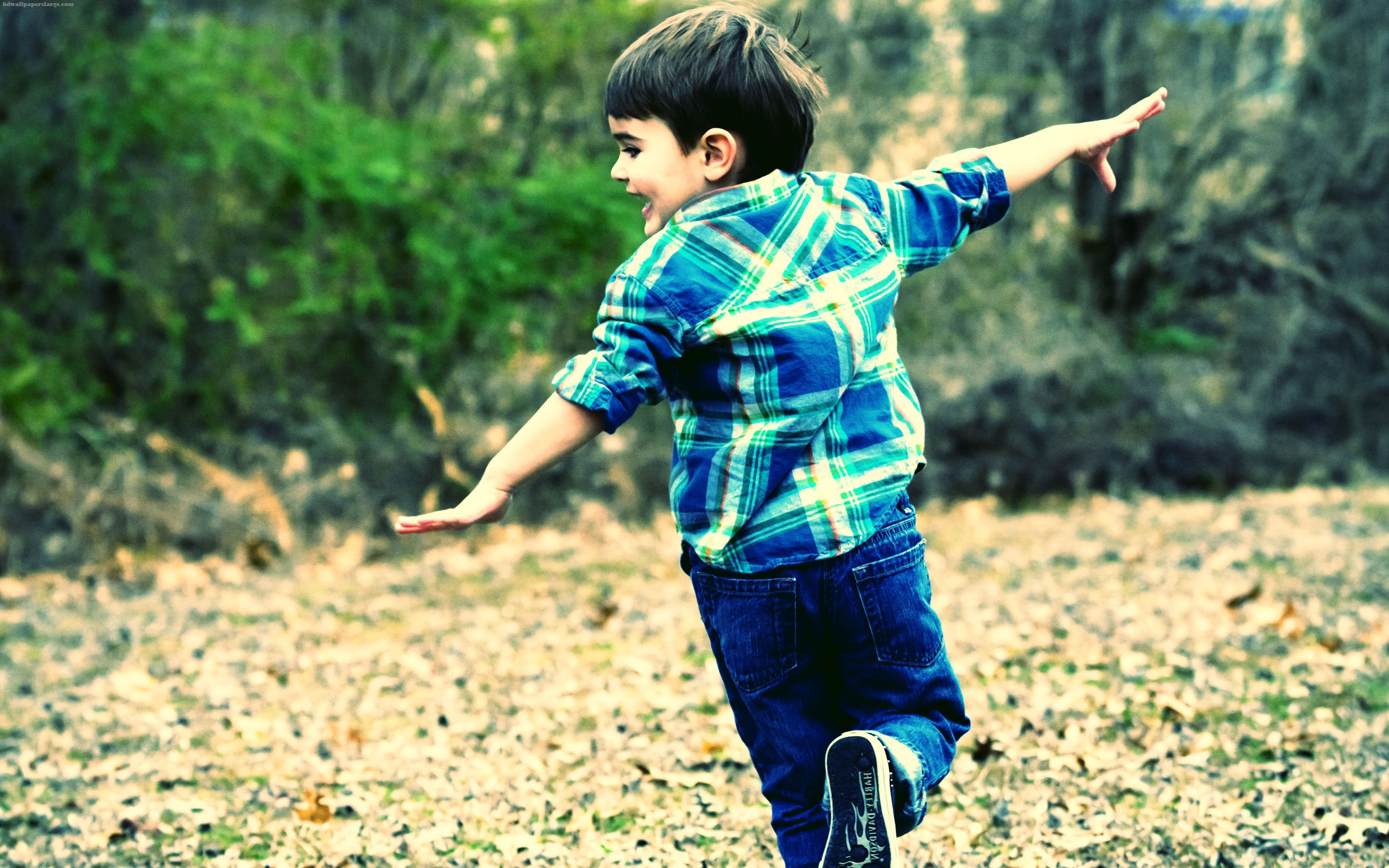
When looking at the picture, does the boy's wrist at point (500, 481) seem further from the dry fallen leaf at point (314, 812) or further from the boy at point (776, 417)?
the dry fallen leaf at point (314, 812)

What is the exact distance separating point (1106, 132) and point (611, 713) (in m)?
2.31

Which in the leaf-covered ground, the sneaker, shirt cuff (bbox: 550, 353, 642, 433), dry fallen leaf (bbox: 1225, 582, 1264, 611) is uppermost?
shirt cuff (bbox: 550, 353, 642, 433)

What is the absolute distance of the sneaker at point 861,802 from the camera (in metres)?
2.11

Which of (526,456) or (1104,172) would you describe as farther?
(1104,172)

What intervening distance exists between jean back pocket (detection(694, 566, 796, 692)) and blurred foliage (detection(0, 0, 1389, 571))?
4.71 m

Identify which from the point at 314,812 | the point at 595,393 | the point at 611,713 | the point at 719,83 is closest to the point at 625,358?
the point at 595,393

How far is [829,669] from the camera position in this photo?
2.34 metres

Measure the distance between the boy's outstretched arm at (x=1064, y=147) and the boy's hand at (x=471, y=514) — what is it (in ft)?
3.71

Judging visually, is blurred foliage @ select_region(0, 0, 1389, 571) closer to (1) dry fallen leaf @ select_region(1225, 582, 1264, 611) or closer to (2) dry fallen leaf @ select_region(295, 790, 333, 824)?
(1) dry fallen leaf @ select_region(1225, 582, 1264, 611)

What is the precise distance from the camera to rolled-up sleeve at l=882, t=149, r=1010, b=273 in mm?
2359

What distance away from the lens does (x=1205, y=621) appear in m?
4.73

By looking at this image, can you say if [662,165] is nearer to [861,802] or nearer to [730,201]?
[730,201]

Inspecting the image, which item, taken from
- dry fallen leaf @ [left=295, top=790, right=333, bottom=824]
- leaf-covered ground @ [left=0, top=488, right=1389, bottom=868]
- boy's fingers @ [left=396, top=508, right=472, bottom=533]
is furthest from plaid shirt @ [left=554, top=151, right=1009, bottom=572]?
dry fallen leaf @ [left=295, top=790, right=333, bottom=824]

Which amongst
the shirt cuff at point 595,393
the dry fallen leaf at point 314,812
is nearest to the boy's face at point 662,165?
the shirt cuff at point 595,393
